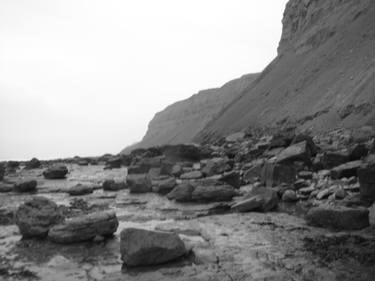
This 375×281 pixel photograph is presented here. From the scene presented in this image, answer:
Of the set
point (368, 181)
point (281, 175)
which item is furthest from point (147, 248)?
point (281, 175)

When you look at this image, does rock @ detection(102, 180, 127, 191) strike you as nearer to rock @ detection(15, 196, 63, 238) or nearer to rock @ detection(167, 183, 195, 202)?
rock @ detection(167, 183, 195, 202)

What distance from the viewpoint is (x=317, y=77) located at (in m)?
37.7

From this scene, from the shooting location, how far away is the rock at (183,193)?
1040 centimetres

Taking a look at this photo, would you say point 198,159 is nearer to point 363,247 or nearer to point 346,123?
point 346,123

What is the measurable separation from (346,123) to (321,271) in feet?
56.4

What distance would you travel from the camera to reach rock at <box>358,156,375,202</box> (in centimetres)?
743

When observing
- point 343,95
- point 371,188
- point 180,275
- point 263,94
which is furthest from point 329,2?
point 180,275

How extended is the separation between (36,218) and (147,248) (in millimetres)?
2918

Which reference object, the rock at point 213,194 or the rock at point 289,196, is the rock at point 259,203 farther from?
the rock at point 213,194

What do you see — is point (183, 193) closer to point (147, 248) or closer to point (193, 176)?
point (193, 176)

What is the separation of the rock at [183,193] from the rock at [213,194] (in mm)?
203

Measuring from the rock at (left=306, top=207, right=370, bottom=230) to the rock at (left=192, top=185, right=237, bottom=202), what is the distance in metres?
3.21

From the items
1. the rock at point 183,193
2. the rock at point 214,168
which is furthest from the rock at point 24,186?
the rock at point 183,193

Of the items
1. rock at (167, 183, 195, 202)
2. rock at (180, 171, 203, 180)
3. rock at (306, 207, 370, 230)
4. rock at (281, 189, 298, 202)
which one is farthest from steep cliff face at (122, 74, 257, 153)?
rock at (306, 207, 370, 230)
